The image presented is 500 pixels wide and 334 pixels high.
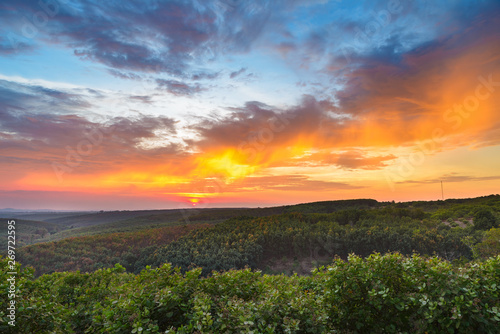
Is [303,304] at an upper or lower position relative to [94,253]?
upper

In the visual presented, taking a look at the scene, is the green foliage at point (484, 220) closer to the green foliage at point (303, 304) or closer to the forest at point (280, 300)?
the forest at point (280, 300)

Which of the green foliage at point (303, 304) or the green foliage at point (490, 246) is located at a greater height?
the green foliage at point (303, 304)

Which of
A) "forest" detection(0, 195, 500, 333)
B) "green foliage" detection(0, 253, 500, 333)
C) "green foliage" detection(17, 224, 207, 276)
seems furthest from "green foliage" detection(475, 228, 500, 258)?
"green foliage" detection(17, 224, 207, 276)

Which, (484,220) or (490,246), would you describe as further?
(484,220)

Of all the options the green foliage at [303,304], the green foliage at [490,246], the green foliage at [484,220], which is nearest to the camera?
the green foliage at [303,304]

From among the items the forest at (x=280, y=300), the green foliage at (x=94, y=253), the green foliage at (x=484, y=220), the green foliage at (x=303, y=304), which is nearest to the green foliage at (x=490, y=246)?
the green foliage at (x=484, y=220)

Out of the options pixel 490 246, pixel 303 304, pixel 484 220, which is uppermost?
pixel 484 220

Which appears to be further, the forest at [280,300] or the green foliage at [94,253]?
the green foliage at [94,253]

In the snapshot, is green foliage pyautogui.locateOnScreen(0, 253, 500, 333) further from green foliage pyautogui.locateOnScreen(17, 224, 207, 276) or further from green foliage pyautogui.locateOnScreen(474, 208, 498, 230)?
green foliage pyautogui.locateOnScreen(474, 208, 498, 230)

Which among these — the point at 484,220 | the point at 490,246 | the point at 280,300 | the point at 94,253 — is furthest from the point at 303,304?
the point at 484,220

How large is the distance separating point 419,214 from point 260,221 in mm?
14011

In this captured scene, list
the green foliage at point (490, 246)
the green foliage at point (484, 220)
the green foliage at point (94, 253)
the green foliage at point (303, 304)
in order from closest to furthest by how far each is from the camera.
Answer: the green foliage at point (303, 304), the green foliage at point (490, 246), the green foliage at point (94, 253), the green foliage at point (484, 220)

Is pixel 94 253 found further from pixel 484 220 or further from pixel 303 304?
pixel 484 220

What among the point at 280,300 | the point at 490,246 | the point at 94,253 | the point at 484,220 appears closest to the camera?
the point at 280,300
